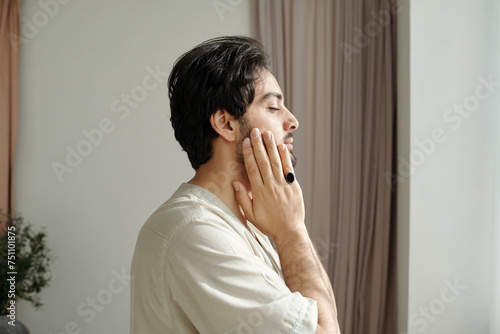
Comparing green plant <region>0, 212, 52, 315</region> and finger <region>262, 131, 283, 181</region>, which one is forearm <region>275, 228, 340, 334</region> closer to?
finger <region>262, 131, 283, 181</region>

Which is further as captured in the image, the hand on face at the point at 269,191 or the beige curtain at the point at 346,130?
the beige curtain at the point at 346,130

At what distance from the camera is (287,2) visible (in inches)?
123

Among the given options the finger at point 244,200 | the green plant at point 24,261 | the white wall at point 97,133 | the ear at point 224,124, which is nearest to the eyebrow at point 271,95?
the ear at point 224,124

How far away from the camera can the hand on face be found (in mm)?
1232

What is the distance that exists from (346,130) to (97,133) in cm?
153

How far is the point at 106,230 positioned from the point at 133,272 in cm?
224
